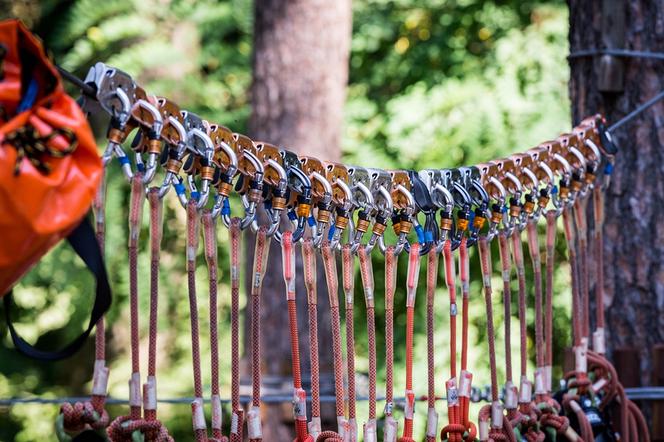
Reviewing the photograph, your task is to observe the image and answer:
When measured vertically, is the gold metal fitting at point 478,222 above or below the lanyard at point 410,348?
above

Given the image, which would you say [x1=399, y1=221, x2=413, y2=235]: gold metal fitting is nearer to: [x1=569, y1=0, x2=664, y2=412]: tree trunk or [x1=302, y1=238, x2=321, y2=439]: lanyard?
[x1=302, y1=238, x2=321, y2=439]: lanyard

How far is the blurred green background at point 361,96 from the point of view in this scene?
14.3 ft

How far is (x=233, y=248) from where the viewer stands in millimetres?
1394

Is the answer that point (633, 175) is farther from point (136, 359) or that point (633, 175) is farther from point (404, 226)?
point (136, 359)

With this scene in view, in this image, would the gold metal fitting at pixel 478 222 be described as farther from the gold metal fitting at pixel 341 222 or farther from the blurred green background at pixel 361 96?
the blurred green background at pixel 361 96

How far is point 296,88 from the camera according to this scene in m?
3.79

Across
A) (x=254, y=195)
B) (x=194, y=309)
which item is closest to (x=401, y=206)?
(x=254, y=195)

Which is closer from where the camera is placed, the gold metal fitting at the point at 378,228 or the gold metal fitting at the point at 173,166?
the gold metal fitting at the point at 173,166

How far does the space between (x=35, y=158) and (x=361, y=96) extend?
4.12 m

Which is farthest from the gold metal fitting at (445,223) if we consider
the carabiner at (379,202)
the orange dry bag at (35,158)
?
the orange dry bag at (35,158)

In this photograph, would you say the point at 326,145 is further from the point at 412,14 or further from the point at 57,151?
the point at 57,151

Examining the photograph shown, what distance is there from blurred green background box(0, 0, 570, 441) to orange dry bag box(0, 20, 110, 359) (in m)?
3.30

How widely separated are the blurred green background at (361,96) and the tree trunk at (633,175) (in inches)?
72.9

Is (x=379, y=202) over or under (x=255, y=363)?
over
